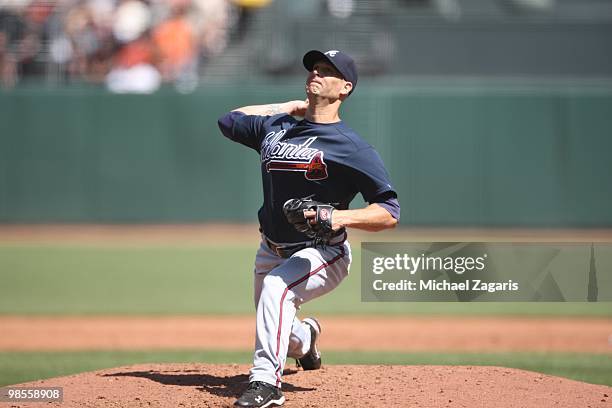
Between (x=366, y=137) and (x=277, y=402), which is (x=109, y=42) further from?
(x=277, y=402)

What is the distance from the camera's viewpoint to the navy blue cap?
4.80m

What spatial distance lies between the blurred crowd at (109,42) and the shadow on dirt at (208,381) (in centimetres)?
1098

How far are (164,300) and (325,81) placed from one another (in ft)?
21.2

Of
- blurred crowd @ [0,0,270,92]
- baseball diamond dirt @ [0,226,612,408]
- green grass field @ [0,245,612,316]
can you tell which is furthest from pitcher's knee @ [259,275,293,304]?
blurred crowd @ [0,0,270,92]

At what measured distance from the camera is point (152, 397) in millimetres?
4879

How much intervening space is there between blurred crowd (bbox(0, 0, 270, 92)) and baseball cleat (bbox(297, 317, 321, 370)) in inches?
432

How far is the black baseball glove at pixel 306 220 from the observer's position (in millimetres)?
4492

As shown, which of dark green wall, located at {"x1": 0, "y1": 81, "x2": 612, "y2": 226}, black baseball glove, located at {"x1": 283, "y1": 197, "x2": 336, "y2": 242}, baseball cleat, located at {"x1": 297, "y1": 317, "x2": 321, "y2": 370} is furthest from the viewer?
dark green wall, located at {"x1": 0, "y1": 81, "x2": 612, "y2": 226}

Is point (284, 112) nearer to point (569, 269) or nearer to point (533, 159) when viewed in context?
point (569, 269)

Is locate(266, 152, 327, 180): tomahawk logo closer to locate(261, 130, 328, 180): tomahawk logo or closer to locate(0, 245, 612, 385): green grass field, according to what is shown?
locate(261, 130, 328, 180): tomahawk logo

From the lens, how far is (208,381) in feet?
17.5

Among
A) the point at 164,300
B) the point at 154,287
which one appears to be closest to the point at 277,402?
the point at 164,300

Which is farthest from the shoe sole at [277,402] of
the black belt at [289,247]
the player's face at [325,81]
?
the player's face at [325,81]

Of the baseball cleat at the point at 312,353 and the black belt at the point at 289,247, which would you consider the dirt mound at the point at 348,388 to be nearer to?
the baseball cleat at the point at 312,353
